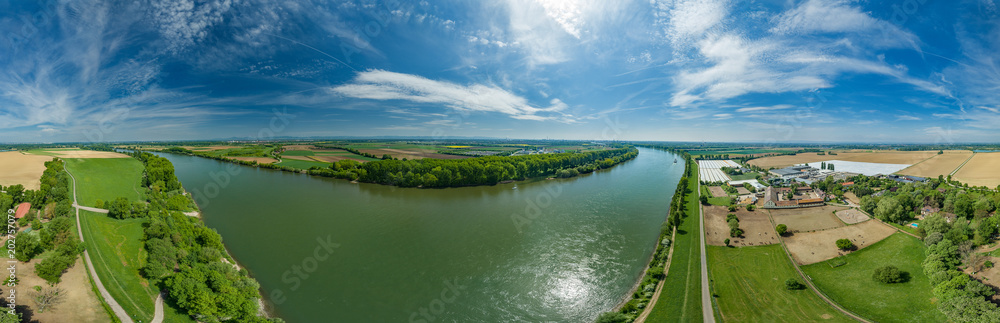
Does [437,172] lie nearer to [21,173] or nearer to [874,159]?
[21,173]

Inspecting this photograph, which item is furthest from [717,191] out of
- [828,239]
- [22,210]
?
[22,210]

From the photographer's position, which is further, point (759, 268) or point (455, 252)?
point (455, 252)

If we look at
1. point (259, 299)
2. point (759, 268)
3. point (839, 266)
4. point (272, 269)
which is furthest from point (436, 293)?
point (839, 266)

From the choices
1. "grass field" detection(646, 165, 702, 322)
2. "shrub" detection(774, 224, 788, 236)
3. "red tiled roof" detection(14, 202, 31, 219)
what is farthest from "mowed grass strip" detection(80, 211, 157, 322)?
"shrub" detection(774, 224, 788, 236)

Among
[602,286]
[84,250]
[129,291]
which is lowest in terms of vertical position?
[602,286]

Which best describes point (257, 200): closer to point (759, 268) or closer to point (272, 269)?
point (272, 269)
